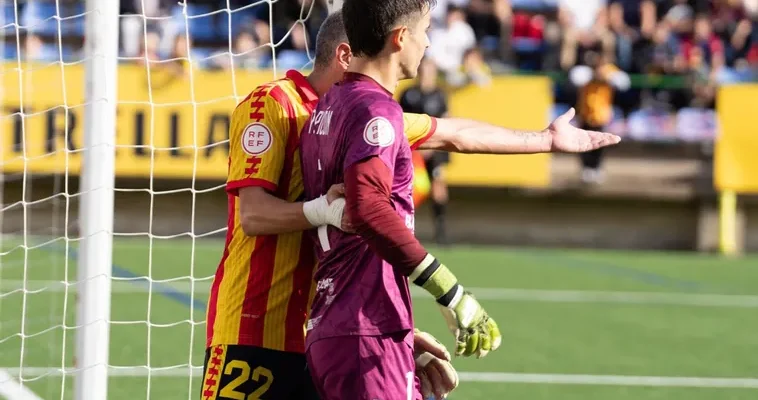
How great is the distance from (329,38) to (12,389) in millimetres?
3754

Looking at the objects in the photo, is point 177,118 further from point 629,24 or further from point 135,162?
point 629,24

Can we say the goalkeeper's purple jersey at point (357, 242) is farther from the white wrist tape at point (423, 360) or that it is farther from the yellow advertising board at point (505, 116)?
the yellow advertising board at point (505, 116)

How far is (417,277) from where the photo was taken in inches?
126

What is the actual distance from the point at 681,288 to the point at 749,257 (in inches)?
178

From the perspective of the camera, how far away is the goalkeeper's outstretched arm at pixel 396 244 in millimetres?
3156

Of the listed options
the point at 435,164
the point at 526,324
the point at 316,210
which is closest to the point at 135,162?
the point at 435,164

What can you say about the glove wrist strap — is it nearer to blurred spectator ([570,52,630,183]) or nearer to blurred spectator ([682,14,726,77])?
blurred spectator ([570,52,630,183])

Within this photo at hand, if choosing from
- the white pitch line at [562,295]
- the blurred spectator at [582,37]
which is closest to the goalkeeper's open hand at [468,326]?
the white pitch line at [562,295]

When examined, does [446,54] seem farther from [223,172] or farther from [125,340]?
[125,340]

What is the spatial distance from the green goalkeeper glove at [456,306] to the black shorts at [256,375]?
646 mm

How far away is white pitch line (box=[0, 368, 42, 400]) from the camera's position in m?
6.54

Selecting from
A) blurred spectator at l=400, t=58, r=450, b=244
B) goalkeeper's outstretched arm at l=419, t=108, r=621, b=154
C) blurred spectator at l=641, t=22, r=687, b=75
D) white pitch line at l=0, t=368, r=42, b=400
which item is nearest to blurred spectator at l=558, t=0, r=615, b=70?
blurred spectator at l=641, t=22, r=687, b=75

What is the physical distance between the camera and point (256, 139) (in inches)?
147

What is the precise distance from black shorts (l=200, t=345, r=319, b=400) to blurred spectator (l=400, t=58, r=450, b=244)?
12006 millimetres
